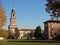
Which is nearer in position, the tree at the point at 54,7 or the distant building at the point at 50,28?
the tree at the point at 54,7

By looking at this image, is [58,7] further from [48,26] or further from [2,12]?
[48,26]

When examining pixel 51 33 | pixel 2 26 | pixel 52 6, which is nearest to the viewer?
pixel 52 6

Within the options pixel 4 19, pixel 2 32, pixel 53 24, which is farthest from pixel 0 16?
pixel 53 24

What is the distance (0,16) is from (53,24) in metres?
120

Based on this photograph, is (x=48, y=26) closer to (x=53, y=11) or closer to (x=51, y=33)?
A: (x=51, y=33)

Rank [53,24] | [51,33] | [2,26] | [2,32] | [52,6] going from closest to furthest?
1. [52,6]
2. [2,26]
3. [2,32]
4. [51,33]
5. [53,24]

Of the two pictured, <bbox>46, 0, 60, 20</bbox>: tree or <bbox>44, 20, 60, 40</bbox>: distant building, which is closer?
<bbox>46, 0, 60, 20</bbox>: tree

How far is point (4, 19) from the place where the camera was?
39.1 m

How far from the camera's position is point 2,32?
138 feet

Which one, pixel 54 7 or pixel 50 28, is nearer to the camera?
pixel 54 7

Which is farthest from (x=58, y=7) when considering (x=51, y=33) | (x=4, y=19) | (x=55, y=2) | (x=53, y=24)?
(x=53, y=24)

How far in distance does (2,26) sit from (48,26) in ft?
373

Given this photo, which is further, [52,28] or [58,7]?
[52,28]

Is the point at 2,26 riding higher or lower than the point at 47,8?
lower
